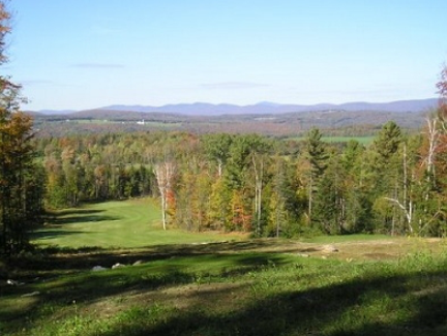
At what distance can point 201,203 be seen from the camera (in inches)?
3356

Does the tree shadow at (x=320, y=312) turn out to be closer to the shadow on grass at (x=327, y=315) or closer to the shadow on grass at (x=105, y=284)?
the shadow on grass at (x=327, y=315)

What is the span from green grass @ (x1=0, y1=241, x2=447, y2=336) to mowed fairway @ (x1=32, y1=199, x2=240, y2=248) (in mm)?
41679

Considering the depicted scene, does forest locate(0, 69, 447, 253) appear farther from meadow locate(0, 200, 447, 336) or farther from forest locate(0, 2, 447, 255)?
meadow locate(0, 200, 447, 336)

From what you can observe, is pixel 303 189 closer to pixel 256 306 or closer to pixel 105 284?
pixel 105 284

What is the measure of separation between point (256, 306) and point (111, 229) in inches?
3042

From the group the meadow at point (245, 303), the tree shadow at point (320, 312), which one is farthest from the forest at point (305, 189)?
the tree shadow at point (320, 312)

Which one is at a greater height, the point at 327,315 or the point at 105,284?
the point at 327,315

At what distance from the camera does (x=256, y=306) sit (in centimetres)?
1049

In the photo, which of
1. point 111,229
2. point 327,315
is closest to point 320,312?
point 327,315

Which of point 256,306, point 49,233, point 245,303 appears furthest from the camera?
point 49,233

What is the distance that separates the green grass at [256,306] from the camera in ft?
28.4

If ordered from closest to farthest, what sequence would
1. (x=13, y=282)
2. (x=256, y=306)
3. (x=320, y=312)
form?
(x=320, y=312), (x=256, y=306), (x=13, y=282)

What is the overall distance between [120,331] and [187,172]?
8478 cm

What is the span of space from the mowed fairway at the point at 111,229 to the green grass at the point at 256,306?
41.7 meters
